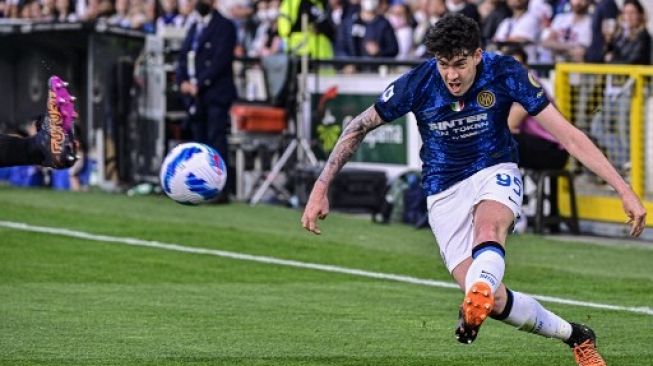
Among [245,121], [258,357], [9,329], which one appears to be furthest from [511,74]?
[245,121]

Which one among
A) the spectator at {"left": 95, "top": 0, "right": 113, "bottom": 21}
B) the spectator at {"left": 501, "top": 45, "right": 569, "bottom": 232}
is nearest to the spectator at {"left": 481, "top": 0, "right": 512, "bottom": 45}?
the spectator at {"left": 501, "top": 45, "right": 569, "bottom": 232}

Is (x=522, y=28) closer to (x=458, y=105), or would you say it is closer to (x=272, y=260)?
(x=272, y=260)

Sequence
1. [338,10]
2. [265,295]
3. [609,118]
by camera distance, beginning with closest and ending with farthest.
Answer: [265,295]
[609,118]
[338,10]

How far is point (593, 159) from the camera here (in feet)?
28.0

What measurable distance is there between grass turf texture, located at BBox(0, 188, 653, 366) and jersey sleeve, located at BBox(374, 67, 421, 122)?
1433 mm

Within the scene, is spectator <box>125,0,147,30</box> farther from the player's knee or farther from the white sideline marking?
the player's knee

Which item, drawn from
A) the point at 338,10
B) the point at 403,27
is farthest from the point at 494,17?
the point at 338,10

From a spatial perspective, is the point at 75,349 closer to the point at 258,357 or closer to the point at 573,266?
the point at 258,357

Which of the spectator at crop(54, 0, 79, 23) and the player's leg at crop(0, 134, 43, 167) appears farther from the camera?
the spectator at crop(54, 0, 79, 23)

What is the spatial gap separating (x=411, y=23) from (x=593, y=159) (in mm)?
14814

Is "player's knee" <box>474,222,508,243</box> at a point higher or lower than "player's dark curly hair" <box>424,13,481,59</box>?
lower

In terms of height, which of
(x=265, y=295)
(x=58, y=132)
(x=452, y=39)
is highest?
(x=452, y=39)

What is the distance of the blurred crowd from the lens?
63.6 feet

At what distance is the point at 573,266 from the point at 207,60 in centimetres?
705
